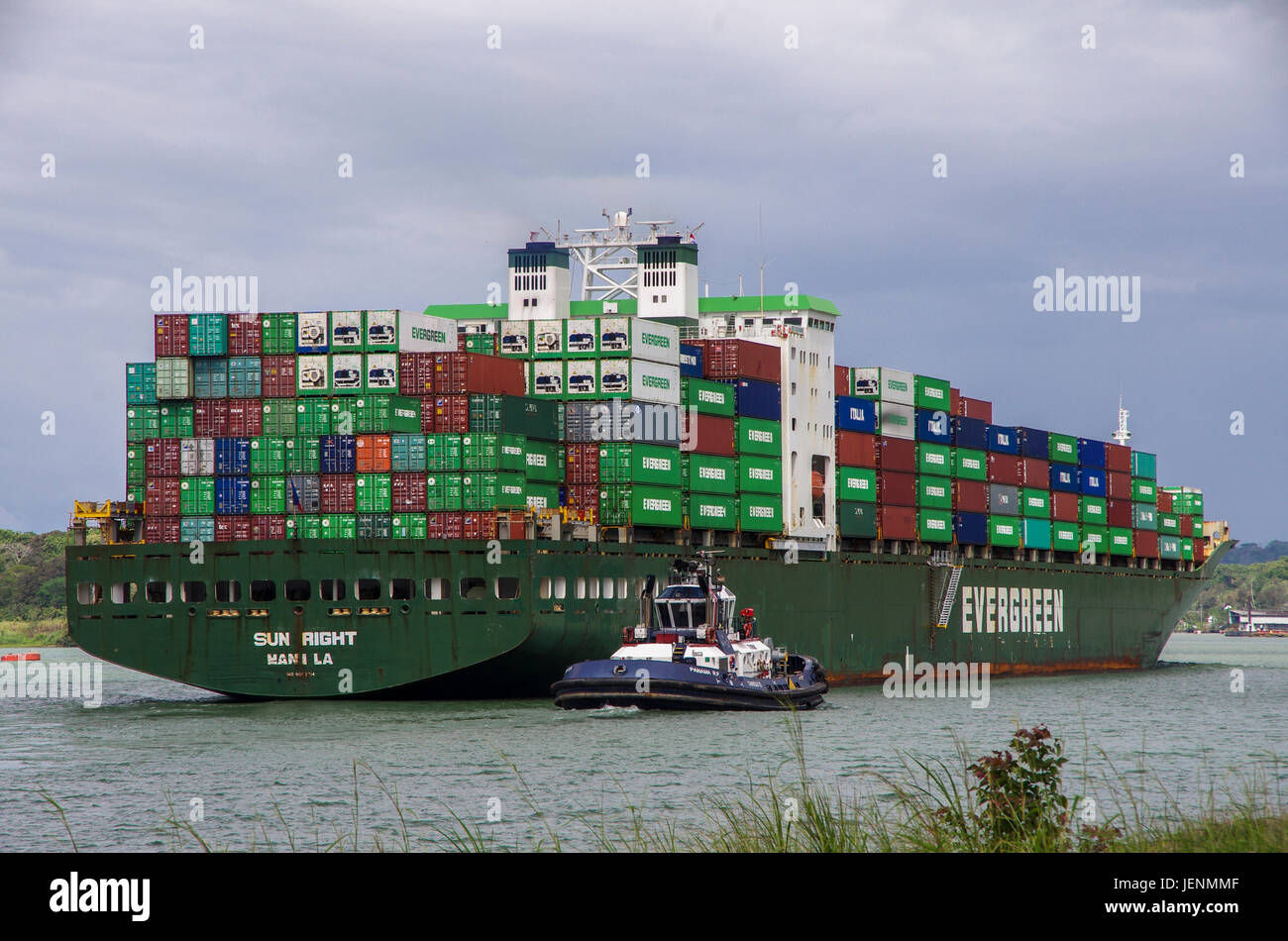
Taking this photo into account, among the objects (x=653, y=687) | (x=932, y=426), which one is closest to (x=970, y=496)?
(x=932, y=426)

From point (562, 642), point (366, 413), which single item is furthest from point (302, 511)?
point (562, 642)

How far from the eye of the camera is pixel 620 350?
5809 cm

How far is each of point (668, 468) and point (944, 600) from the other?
80.5 ft

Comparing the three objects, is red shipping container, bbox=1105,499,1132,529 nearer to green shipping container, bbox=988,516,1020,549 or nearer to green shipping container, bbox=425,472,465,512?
green shipping container, bbox=988,516,1020,549

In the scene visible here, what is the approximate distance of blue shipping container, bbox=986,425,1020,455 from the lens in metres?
82.1

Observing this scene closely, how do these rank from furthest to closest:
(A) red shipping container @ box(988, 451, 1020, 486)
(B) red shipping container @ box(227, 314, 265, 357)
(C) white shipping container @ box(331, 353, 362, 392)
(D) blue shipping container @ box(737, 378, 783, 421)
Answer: (A) red shipping container @ box(988, 451, 1020, 486)
(D) blue shipping container @ box(737, 378, 783, 421)
(B) red shipping container @ box(227, 314, 265, 357)
(C) white shipping container @ box(331, 353, 362, 392)

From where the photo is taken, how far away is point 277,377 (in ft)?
183

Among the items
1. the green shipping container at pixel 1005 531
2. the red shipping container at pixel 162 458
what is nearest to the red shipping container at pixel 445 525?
the red shipping container at pixel 162 458

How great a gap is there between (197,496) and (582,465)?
13520mm

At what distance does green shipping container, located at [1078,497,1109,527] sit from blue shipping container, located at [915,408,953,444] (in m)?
17.2

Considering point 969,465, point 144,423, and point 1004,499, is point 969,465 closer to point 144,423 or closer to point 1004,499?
point 1004,499

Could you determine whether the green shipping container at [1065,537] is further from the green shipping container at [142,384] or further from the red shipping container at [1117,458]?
the green shipping container at [142,384]

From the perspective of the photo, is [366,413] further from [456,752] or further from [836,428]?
[836,428]

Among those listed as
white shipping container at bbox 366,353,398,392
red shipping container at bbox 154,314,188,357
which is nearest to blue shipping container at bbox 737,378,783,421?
white shipping container at bbox 366,353,398,392
